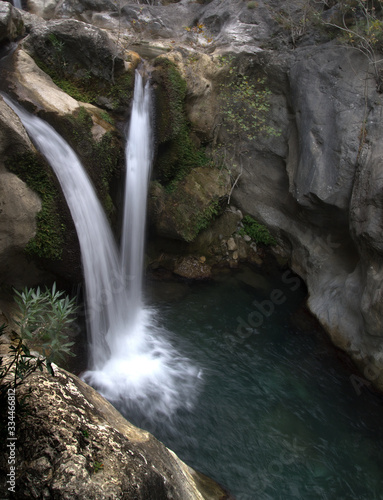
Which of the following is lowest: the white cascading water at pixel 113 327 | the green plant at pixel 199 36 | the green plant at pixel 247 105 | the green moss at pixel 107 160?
the white cascading water at pixel 113 327

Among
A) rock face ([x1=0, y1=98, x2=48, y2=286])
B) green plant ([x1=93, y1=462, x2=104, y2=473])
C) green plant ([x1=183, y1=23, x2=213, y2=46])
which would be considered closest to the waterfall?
rock face ([x1=0, y1=98, x2=48, y2=286])

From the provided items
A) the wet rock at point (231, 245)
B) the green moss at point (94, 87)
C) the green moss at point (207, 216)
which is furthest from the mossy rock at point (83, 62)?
the wet rock at point (231, 245)

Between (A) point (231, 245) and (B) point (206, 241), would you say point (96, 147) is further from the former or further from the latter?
(A) point (231, 245)

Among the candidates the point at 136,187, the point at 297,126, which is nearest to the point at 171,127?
the point at 136,187

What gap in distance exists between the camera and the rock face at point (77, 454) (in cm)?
235

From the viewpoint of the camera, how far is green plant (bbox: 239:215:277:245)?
10.4 m

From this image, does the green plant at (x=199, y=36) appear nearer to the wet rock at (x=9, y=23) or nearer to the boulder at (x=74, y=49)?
the boulder at (x=74, y=49)

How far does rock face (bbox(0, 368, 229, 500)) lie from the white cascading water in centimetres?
276

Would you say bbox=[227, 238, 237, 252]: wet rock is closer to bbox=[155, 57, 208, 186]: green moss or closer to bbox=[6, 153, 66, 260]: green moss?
bbox=[155, 57, 208, 186]: green moss

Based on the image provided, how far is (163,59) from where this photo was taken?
29.0 ft

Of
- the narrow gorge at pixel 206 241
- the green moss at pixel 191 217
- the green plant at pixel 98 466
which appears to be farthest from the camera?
the green moss at pixel 191 217

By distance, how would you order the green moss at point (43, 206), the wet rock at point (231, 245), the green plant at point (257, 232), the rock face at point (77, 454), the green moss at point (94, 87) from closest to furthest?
the rock face at point (77, 454) < the green moss at point (43, 206) < the green moss at point (94, 87) < the wet rock at point (231, 245) < the green plant at point (257, 232)

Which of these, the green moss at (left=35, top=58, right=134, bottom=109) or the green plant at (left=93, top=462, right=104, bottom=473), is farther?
the green moss at (left=35, top=58, right=134, bottom=109)

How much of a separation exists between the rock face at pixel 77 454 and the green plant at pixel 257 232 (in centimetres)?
782
